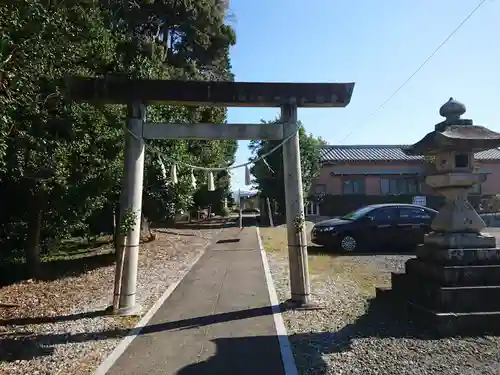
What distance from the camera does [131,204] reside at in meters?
6.23

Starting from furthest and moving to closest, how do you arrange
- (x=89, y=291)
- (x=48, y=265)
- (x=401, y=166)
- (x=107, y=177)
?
1. (x=401, y=166)
2. (x=48, y=265)
3. (x=107, y=177)
4. (x=89, y=291)

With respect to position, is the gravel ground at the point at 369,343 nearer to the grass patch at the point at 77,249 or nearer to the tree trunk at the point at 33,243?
the tree trunk at the point at 33,243

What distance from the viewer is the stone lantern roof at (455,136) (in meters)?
5.62

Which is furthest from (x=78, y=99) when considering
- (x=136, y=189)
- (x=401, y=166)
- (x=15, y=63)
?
(x=401, y=166)

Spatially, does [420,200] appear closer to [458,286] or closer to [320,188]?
[320,188]

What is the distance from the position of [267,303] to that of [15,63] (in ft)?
17.5

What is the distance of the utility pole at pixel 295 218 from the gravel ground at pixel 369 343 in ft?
1.30

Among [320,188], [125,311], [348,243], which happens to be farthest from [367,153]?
[125,311]

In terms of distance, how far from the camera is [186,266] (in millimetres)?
10758

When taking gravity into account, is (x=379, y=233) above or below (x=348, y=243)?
above

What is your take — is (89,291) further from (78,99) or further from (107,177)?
(78,99)

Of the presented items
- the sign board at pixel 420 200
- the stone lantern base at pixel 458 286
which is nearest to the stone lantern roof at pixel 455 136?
the stone lantern base at pixel 458 286

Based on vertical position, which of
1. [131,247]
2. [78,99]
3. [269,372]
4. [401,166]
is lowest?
[269,372]

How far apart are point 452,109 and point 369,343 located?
372cm
